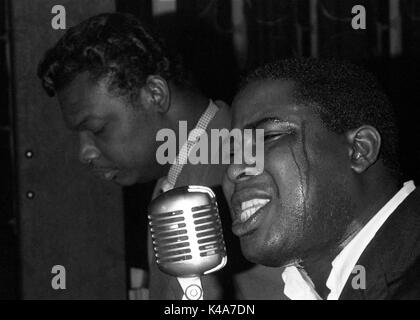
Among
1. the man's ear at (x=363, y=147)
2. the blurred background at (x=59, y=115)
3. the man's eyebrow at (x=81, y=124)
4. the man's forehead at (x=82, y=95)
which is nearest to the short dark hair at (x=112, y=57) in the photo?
the man's forehead at (x=82, y=95)

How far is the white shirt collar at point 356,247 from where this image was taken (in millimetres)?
1850

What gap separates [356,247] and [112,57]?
115 cm

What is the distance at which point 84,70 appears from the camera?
2.62 meters

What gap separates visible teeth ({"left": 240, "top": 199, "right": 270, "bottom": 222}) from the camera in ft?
6.22

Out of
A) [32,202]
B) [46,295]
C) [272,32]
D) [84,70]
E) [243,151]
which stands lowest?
[46,295]

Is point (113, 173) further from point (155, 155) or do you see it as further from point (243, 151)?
point (243, 151)

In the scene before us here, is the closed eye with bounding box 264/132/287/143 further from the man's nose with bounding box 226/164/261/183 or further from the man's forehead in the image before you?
the man's forehead

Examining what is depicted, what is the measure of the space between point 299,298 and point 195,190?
0.51m

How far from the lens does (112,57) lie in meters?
2.65

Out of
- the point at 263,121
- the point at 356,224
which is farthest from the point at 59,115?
the point at 356,224

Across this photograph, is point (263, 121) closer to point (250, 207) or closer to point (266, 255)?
point (250, 207)

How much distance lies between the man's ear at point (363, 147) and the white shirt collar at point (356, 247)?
0.10 m

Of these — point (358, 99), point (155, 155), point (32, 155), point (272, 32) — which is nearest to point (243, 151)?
point (358, 99)

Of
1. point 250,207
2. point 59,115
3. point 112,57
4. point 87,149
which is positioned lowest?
point 250,207
